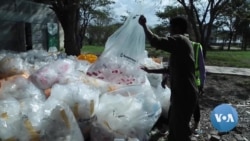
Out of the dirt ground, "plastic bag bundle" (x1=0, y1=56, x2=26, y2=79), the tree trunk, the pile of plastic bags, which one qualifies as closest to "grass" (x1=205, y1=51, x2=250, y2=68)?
the dirt ground

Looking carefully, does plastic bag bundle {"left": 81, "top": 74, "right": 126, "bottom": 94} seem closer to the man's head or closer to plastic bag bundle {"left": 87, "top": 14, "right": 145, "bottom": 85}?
plastic bag bundle {"left": 87, "top": 14, "right": 145, "bottom": 85}

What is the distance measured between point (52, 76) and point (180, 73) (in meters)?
1.47

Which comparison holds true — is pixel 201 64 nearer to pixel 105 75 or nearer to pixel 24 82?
pixel 105 75

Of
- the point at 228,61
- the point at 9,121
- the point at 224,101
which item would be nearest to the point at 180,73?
the point at 9,121

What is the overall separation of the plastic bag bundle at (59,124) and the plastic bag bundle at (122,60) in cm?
96

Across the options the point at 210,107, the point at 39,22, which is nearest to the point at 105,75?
the point at 210,107

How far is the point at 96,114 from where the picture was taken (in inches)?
114

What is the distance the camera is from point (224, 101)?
5.68 metres

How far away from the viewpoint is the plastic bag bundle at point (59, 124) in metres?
2.49

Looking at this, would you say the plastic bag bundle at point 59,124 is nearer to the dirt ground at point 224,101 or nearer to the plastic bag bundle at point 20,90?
the plastic bag bundle at point 20,90

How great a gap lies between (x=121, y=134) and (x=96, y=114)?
29 centimetres

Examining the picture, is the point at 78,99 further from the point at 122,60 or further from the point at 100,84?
the point at 122,60

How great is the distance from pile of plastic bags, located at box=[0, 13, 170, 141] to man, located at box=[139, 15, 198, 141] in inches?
17.2

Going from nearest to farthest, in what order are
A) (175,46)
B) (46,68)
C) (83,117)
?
(175,46)
(83,117)
(46,68)
